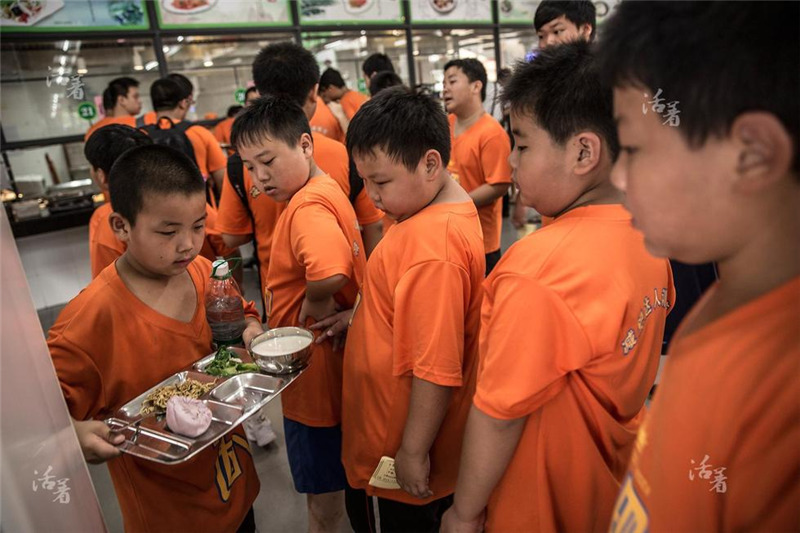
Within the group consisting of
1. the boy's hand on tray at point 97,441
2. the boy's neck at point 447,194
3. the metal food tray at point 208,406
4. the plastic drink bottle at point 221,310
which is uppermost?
the boy's neck at point 447,194

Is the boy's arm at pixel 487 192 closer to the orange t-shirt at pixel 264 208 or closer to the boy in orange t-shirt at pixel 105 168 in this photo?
the orange t-shirt at pixel 264 208

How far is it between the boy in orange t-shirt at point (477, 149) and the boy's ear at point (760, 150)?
2.24 metres

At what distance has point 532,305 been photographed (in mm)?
731

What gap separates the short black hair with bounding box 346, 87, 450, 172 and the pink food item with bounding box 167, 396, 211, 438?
0.68m

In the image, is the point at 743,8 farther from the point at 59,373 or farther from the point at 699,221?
the point at 59,373

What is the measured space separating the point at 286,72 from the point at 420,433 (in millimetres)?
1803

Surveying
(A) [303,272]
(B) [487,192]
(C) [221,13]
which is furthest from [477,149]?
(C) [221,13]

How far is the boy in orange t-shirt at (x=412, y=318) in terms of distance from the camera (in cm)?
101

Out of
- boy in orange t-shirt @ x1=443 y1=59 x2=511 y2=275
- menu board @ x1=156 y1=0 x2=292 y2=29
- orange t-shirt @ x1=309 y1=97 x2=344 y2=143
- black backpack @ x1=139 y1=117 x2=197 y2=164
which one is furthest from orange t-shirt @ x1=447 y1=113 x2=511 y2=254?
menu board @ x1=156 y1=0 x2=292 y2=29

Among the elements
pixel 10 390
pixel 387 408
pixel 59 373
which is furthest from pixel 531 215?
pixel 10 390

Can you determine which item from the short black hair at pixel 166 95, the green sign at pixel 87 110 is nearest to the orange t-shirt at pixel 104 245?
the short black hair at pixel 166 95

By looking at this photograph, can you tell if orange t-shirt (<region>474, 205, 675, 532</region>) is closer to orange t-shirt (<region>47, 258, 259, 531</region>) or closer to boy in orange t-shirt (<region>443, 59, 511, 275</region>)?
orange t-shirt (<region>47, 258, 259, 531</region>)

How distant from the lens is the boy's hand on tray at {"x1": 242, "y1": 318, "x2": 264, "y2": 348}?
139cm

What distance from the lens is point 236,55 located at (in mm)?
5203
